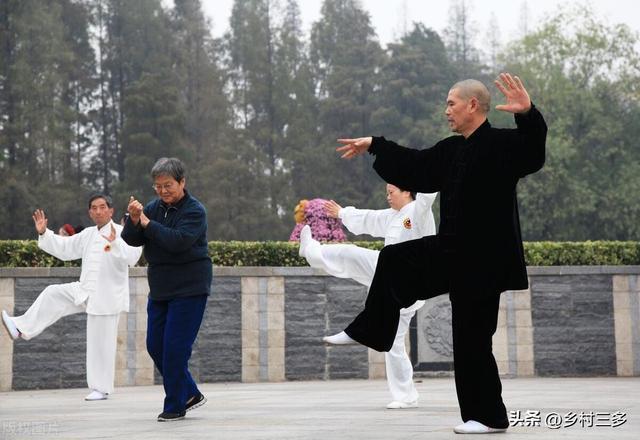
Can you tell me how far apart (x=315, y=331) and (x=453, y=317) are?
8876 millimetres

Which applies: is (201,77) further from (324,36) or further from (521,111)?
(521,111)

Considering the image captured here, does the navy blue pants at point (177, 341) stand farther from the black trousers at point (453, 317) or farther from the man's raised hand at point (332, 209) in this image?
the man's raised hand at point (332, 209)

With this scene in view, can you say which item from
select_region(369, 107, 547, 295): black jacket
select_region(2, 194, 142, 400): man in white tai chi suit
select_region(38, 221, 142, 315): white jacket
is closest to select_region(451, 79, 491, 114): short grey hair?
select_region(369, 107, 547, 295): black jacket

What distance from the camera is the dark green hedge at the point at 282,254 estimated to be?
14875 mm

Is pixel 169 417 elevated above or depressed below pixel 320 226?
below

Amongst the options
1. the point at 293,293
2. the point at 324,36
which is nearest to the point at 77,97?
the point at 324,36

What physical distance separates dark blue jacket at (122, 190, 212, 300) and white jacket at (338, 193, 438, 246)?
1.69 metres

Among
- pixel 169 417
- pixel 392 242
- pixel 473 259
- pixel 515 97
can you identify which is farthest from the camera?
pixel 392 242

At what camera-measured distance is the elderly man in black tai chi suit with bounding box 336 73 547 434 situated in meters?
6.40

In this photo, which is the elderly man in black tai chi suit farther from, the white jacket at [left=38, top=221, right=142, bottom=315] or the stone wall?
the stone wall

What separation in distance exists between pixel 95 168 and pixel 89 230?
4091 centimetres

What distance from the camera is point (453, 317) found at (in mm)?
6539

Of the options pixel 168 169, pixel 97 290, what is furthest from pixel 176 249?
pixel 97 290

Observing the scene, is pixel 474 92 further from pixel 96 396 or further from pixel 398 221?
pixel 96 396
